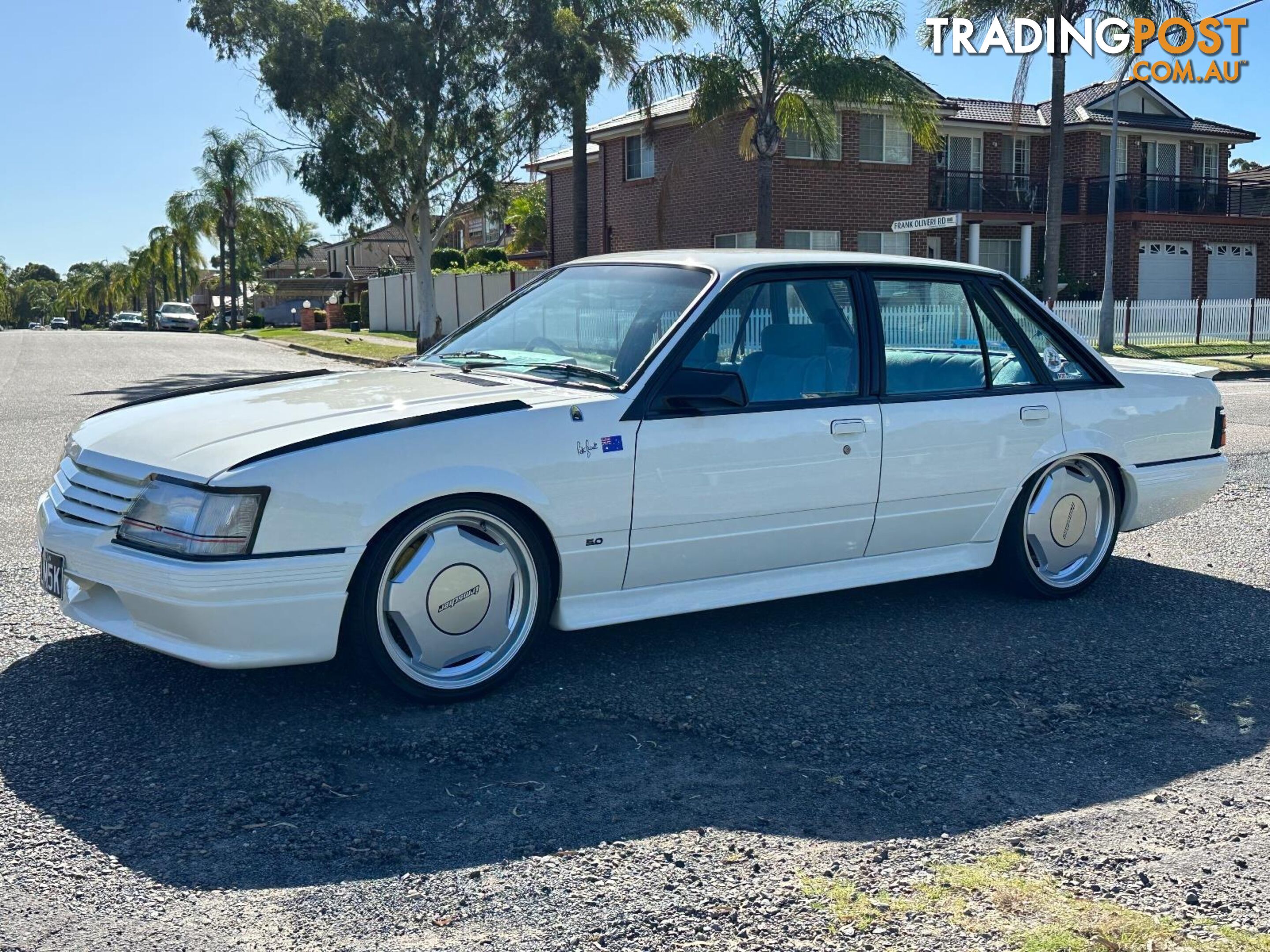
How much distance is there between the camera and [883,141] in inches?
1257

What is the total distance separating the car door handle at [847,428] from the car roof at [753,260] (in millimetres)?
677

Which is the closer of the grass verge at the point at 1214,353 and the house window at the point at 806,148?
the grass verge at the point at 1214,353

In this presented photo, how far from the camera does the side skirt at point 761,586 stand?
4.61 metres

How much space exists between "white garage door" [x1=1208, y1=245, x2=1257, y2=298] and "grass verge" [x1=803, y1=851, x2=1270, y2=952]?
40433mm

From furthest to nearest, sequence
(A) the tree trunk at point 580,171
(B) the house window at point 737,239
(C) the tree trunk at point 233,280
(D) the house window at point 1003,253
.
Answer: (C) the tree trunk at point 233,280 < (D) the house window at point 1003,253 < (B) the house window at point 737,239 < (A) the tree trunk at point 580,171

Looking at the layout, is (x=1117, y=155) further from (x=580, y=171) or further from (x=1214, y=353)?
(x=580, y=171)

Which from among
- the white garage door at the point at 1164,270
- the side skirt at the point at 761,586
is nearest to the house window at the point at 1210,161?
the white garage door at the point at 1164,270

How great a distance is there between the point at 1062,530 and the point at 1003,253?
109 feet

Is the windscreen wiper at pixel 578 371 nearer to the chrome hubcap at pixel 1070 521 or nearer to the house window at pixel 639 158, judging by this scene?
the chrome hubcap at pixel 1070 521

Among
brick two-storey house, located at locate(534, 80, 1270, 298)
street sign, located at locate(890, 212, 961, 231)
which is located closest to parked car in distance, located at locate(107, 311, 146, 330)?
brick two-storey house, located at locate(534, 80, 1270, 298)

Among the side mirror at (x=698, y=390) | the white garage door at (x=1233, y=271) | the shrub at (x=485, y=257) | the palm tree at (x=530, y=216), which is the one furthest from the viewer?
the palm tree at (x=530, y=216)

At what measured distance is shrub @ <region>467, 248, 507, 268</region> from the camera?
158ft

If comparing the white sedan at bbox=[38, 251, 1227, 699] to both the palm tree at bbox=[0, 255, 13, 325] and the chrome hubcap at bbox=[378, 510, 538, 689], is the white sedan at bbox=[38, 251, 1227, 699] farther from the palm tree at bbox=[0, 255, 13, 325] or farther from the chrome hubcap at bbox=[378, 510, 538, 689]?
the palm tree at bbox=[0, 255, 13, 325]
